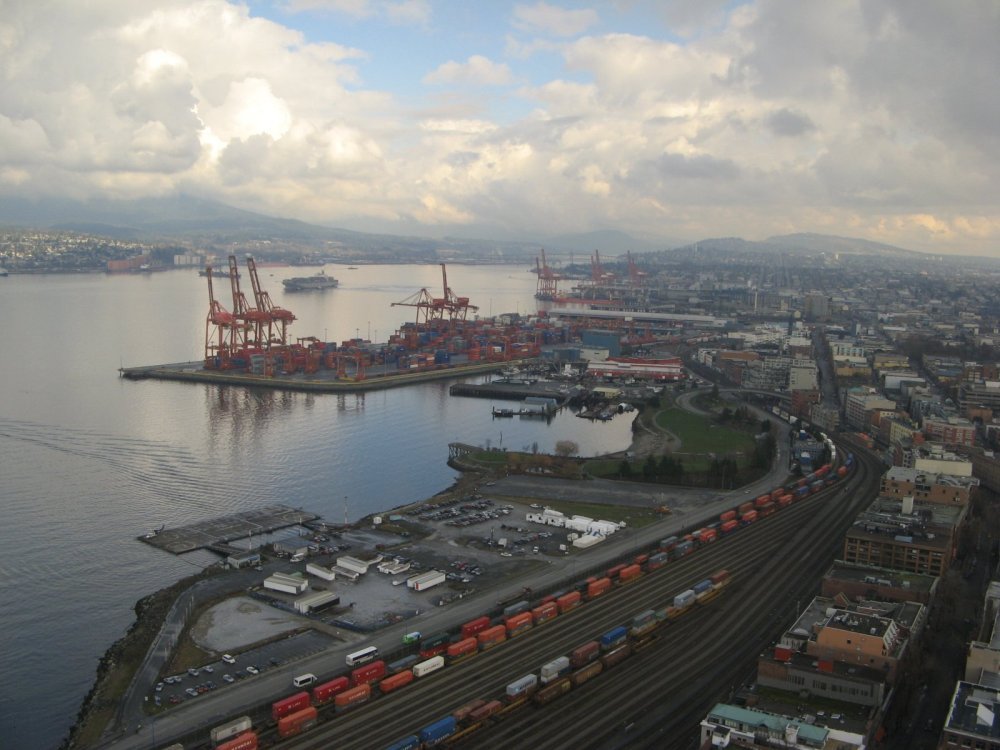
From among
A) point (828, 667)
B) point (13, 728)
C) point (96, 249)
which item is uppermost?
point (96, 249)

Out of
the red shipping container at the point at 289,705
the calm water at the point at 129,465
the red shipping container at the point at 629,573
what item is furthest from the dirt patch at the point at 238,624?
the red shipping container at the point at 629,573

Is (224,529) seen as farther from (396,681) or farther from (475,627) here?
(396,681)

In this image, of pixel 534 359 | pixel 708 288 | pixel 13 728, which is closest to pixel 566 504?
pixel 13 728

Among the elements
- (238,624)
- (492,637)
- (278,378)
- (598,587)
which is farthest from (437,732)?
(278,378)

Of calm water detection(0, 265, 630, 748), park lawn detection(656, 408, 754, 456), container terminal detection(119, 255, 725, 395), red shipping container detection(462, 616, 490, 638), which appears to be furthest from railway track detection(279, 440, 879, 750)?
container terminal detection(119, 255, 725, 395)

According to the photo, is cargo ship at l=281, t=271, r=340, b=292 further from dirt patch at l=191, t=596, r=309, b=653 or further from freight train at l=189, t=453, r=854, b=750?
dirt patch at l=191, t=596, r=309, b=653

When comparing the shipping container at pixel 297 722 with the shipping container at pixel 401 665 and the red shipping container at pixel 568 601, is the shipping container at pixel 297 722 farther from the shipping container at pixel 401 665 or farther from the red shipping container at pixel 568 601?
the red shipping container at pixel 568 601

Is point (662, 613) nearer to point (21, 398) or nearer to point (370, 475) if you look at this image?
point (370, 475)
